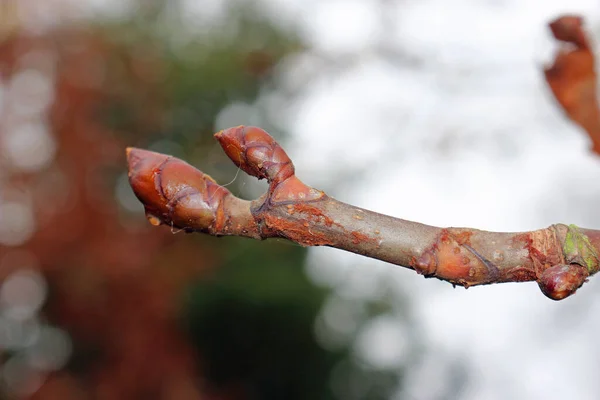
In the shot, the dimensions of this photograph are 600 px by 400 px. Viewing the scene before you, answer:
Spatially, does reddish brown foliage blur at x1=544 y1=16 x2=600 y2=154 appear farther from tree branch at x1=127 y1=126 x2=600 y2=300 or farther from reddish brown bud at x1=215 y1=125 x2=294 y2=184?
reddish brown bud at x1=215 y1=125 x2=294 y2=184

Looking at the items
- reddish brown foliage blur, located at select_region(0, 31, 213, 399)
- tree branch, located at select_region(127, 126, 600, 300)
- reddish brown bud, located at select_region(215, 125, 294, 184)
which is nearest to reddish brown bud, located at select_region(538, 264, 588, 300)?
tree branch, located at select_region(127, 126, 600, 300)

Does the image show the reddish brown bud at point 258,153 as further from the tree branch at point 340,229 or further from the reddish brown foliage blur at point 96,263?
→ the reddish brown foliage blur at point 96,263

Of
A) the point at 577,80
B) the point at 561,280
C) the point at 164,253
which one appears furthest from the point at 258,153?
the point at 164,253

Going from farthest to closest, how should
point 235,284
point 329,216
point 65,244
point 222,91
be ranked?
point 222,91
point 235,284
point 65,244
point 329,216

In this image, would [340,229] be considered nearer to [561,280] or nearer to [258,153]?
[258,153]

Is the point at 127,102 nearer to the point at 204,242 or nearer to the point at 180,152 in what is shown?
the point at 180,152

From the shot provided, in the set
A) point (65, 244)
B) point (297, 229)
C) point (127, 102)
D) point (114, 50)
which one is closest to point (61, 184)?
point (65, 244)
